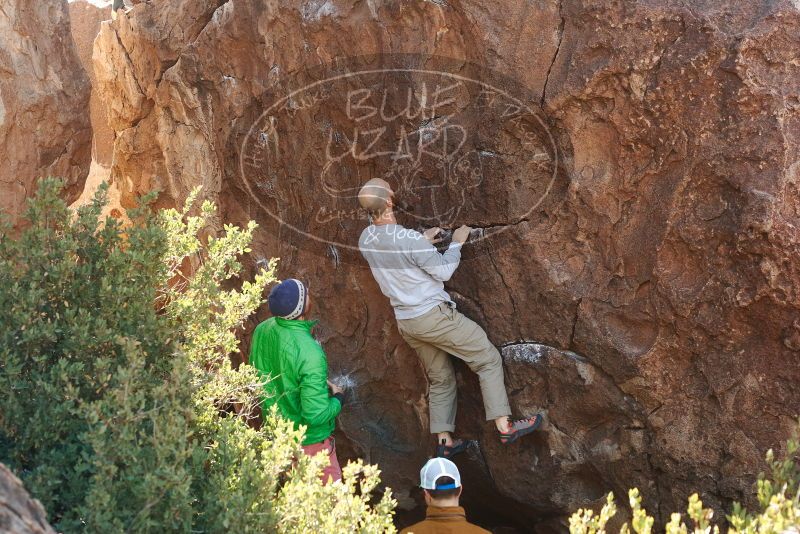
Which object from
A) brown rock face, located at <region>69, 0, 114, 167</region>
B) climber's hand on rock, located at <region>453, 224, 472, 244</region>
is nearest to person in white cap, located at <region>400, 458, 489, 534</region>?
climber's hand on rock, located at <region>453, 224, 472, 244</region>

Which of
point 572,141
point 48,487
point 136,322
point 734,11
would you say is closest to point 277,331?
point 136,322

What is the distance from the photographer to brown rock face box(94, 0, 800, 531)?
3.65 m

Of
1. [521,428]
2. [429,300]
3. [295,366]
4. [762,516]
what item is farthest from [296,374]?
[762,516]

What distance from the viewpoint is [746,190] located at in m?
3.58

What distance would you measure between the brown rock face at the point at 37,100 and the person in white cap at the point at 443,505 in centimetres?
290

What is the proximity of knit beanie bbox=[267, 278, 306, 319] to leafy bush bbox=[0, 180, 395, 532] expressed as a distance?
0.24 meters

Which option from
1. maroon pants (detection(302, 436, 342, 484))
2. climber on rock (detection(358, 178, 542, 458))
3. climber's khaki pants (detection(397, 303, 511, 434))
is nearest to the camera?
maroon pants (detection(302, 436, 342, 484))

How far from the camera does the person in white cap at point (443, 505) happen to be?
10.4 feet

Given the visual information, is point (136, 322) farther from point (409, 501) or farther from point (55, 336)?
point (409, 501)

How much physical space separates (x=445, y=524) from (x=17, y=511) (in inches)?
61.6

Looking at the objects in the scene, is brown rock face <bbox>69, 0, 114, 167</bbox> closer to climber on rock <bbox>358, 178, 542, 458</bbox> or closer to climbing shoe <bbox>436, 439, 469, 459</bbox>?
climber on rock <bbox>358, 178, 542, 458</bbox>

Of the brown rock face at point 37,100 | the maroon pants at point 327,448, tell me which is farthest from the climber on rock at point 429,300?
the brown rock face at point 37,100

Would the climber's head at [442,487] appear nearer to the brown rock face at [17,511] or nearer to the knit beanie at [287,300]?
the knit beanie at [287,300]

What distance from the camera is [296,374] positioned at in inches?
150
